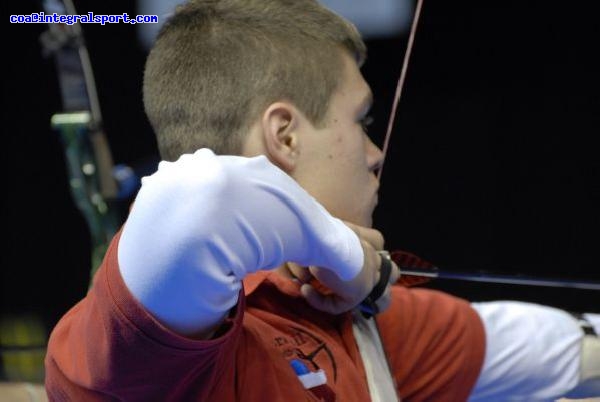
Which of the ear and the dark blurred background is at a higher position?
the ear

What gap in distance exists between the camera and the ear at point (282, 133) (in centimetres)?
65

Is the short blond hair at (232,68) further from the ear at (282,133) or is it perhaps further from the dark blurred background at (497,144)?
the dark blurred background at (497,144)

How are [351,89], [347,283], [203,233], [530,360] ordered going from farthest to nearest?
[530,360] < [351,89] < [347,283] < [203,233]

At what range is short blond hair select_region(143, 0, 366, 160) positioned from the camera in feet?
2.16

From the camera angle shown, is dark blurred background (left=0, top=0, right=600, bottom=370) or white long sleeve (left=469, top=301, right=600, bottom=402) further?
dark blurred background (left=0, top=0, right=600, bottom=370)

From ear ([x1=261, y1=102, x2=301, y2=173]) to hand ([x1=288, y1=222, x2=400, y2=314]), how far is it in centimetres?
7

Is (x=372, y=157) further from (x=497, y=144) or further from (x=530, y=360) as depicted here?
(x=497, y=144)

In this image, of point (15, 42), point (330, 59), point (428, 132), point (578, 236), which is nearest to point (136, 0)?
point (15, 42)

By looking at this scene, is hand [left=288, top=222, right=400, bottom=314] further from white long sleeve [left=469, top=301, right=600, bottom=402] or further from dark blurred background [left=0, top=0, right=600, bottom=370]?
dark blurred background [left=0, top=0, right=600, bottom=370]

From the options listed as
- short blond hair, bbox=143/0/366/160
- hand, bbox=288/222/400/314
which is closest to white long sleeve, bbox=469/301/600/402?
hand, bbox=288/222/400/314

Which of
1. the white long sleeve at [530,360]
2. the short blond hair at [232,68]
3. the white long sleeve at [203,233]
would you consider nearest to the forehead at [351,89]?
the short blond hair at [232,68]

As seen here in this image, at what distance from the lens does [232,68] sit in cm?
66

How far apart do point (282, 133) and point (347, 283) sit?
→ 0.40 feet

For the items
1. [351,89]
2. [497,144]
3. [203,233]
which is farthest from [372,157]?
[497,144]
